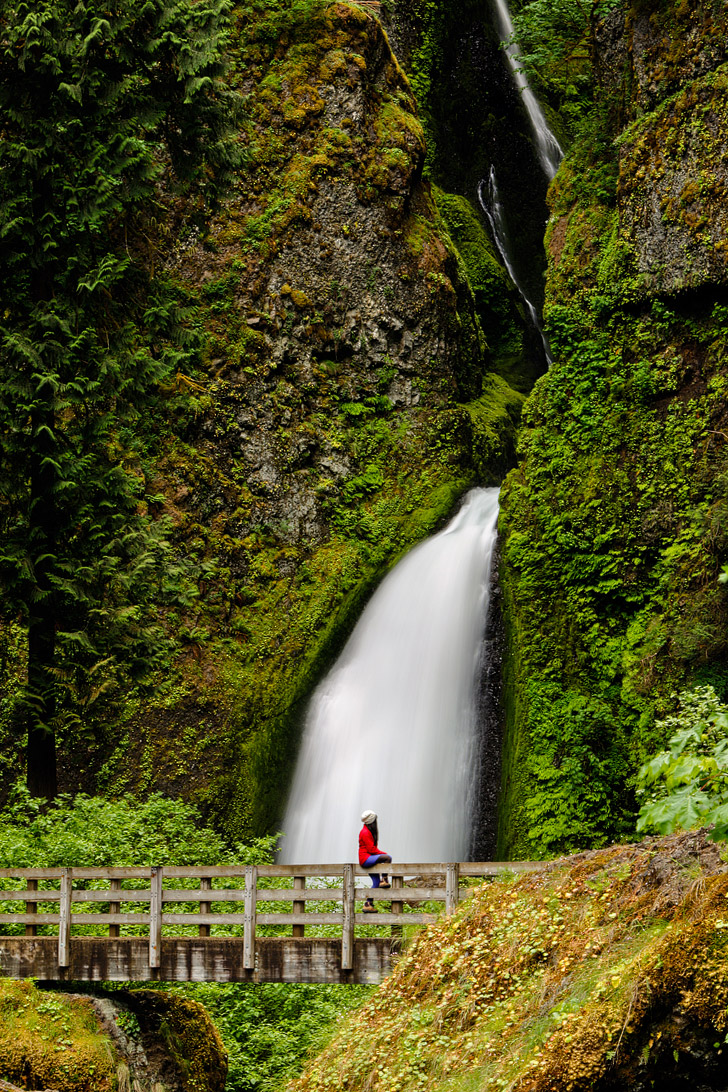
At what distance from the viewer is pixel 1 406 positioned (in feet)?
45.0

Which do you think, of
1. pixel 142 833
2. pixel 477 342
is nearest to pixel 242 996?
pixel 142 833

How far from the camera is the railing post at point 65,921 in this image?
1090cm

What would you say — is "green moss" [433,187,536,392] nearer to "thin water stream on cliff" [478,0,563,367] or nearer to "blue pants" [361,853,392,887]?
"thin water stream on cliff" [478,0,563,367]

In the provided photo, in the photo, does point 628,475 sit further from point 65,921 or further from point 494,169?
point 494,169

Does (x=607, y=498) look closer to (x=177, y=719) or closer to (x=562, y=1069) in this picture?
(x=177, y=719)

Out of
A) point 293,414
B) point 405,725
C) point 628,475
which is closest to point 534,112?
point 293,414

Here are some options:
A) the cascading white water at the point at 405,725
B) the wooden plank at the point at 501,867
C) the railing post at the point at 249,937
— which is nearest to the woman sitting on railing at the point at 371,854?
the railing post at the point at 249,937

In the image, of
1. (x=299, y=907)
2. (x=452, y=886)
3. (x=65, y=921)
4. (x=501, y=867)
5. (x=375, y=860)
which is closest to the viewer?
(x=501, y=867)

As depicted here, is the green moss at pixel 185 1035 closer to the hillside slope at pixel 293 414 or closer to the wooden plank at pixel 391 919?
the wooden plank at pixel 391 919

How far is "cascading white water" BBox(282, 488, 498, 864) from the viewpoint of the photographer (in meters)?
17.4

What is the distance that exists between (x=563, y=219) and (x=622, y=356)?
386 centimetres

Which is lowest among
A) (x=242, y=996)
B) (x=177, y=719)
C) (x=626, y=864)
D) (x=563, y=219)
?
(x=242, y=996)

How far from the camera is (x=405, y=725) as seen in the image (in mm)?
18453

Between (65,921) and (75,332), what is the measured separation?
7.51 metres
